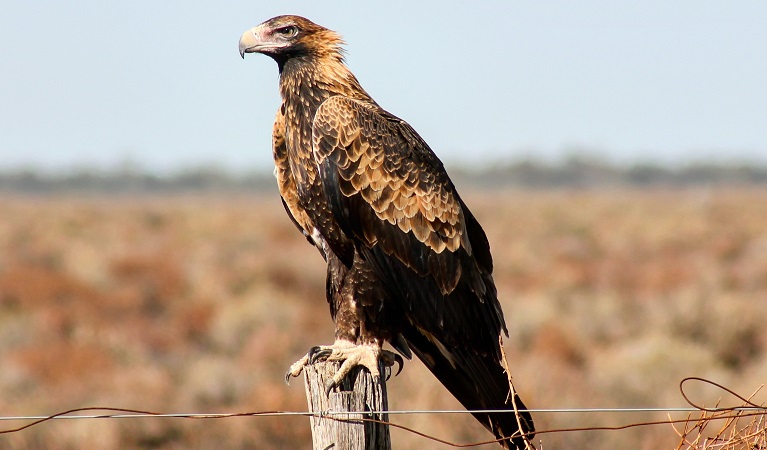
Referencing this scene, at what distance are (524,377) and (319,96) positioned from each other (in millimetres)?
6318

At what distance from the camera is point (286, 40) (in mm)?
5660

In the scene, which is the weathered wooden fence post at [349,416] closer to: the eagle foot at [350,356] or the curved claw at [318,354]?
the eagle foot at [350,356]

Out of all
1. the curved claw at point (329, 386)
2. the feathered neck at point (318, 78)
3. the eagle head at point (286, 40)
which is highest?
the eagle head at point (286, 40)

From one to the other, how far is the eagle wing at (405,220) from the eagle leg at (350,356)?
29 centimetres

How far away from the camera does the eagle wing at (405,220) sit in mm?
5129

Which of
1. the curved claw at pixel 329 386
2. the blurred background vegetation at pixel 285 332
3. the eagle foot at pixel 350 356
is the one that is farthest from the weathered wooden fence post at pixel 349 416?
the blurred background vegetation at pixel 285 332

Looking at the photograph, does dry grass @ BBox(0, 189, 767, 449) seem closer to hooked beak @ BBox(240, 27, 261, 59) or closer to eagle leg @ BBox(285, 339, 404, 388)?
eagle leg @ BBox(285, 339, 404, 388)

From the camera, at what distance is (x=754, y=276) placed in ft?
65.2

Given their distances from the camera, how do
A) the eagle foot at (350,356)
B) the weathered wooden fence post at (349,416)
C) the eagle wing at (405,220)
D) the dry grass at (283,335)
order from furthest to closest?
the dry grass at (283,335)
the eagle wing at (405,220)
the eagle foot at (350,356)
the weathered wooden fence post at (349,416)

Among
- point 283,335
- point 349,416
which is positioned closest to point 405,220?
point 349,416

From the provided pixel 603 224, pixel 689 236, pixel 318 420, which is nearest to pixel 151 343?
pixel 318 420

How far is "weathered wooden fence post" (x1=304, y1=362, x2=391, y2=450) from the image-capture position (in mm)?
3943

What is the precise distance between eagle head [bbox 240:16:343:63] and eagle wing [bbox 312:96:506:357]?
49 cm

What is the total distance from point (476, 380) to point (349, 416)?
113cm
